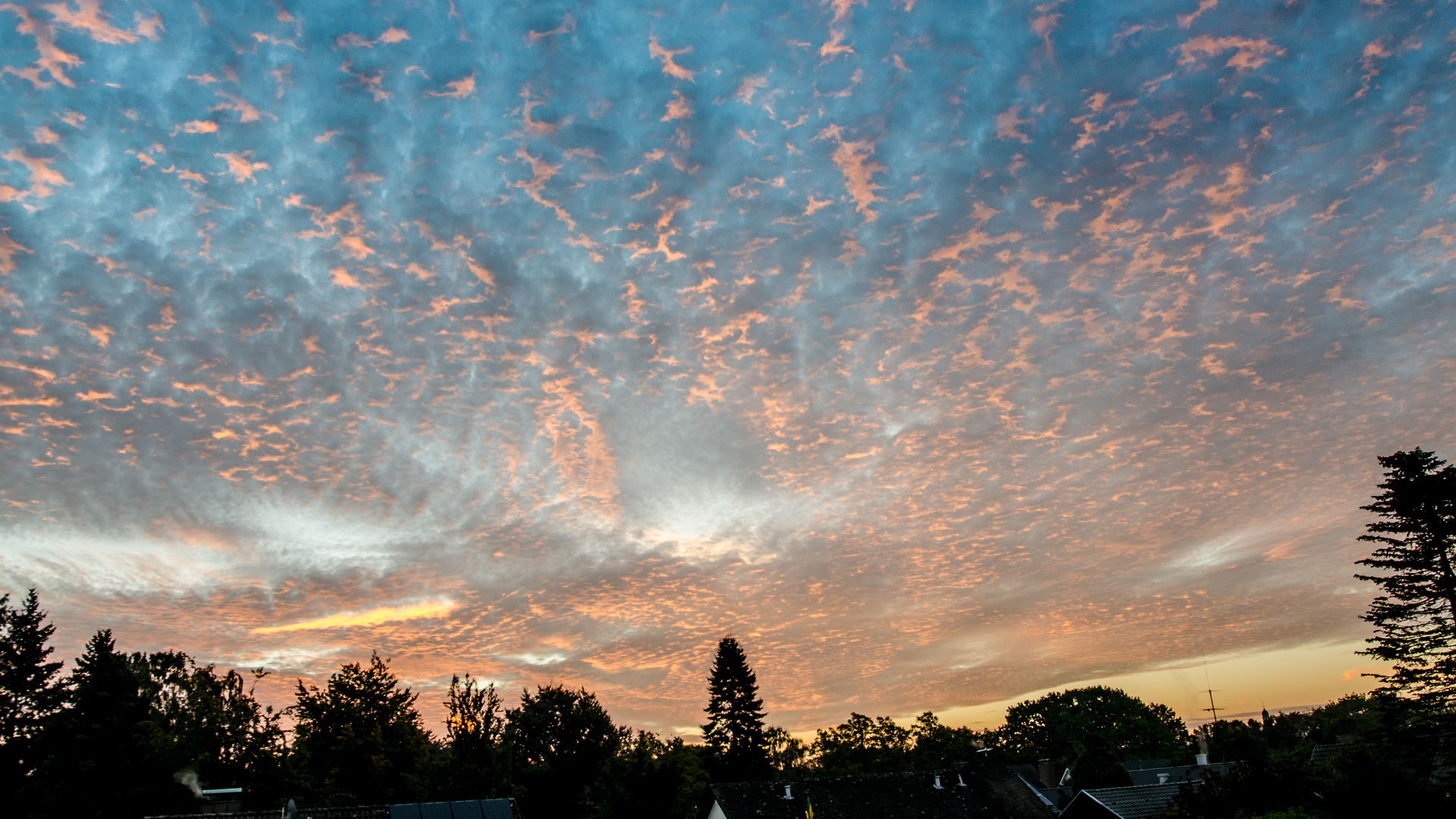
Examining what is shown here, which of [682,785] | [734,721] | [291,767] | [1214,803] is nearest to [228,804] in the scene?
[291,767]

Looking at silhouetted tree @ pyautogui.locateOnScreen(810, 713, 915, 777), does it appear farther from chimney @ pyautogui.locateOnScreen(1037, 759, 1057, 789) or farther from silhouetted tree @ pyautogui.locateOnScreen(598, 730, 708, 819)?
silhouetted tree @ pyautogui.locateOnScreen(598, 730, 708, 819)

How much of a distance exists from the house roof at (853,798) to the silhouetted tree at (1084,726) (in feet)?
226

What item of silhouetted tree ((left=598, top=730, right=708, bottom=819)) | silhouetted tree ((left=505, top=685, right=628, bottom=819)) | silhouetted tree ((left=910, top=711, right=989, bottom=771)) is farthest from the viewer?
silhouetted tree ((left=910, top=711, right=989, bottom=771))

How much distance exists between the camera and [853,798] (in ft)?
150

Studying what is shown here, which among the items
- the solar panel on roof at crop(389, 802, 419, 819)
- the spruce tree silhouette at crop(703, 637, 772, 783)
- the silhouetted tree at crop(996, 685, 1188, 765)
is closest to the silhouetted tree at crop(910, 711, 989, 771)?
the silhouetted tree at crop(996, 685, 1188, 765)

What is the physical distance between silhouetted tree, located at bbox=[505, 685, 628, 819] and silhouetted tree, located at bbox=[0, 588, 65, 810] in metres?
29.6

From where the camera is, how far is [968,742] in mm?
105500

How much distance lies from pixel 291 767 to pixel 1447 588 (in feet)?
199

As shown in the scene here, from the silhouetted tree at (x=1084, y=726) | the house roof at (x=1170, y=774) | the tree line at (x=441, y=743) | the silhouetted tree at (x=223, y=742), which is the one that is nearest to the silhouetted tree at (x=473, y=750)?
the tree line at (x=441, y=743)

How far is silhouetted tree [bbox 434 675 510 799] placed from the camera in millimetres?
39969

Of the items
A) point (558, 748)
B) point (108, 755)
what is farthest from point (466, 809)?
point (558, 748)

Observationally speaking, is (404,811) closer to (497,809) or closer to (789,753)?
(497,809)

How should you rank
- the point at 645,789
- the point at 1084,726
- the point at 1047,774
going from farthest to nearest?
1. the point at 1084,726
2. the point at 1047,774
3. the point at 645,789

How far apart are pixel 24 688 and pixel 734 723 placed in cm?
5343
